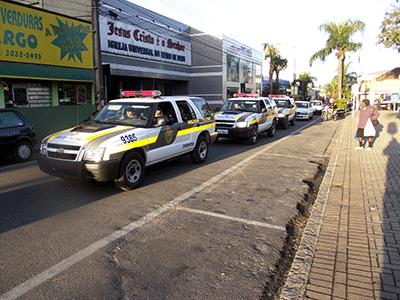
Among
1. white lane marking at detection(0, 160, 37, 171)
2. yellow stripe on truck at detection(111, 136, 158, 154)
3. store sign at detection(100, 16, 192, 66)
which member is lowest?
white lane marking at detection(0, 160, 37, 171)

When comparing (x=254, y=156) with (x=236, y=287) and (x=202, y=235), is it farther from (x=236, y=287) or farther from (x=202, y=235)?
(x=236, y=287)

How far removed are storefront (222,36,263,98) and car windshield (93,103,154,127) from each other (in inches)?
1240

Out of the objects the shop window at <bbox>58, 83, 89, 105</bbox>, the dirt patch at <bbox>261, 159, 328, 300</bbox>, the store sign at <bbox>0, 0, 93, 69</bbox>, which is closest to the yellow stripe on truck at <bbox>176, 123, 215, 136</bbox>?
the dirt patch at <bbox>261, 159, 328, 300</bbox>

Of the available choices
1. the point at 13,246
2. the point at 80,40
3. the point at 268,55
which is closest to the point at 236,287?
the point at 13,246

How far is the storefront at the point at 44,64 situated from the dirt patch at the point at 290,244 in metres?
11.1

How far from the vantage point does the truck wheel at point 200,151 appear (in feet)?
29.7

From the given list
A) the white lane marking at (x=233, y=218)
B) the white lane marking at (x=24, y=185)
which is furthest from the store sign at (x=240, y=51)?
the white lane marking at (x=233, y=218)

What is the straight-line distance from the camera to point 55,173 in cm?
610

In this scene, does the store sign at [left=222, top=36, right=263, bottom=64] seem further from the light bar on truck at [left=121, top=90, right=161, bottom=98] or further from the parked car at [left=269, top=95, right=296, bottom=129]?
the light bar on truck at [left=121, top=90, right=161, bottom=98]

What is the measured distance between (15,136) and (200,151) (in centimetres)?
527

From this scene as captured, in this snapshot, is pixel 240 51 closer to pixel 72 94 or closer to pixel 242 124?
pixel 72 94

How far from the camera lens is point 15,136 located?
380 inches

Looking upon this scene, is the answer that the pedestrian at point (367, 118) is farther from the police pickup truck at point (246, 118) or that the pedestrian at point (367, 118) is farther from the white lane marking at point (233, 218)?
the white lane marking at point (233, 218)

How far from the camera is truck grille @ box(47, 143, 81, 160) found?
587 centimetres
